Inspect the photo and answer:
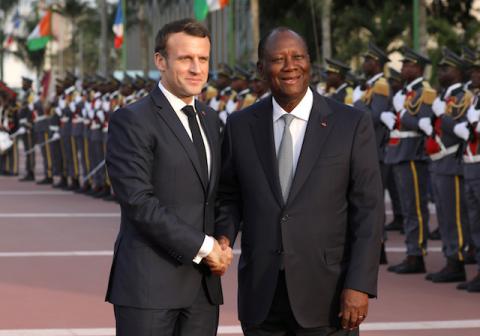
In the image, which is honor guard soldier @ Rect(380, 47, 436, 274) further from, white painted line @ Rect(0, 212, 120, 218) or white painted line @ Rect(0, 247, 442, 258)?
white painted line @ Rect(0, 212, 120, 218)

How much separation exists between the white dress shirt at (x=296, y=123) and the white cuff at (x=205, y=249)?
0.44 m

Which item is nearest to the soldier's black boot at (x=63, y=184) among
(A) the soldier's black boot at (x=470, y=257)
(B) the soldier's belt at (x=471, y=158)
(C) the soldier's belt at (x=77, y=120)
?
(C) the soldier's belt at (x=77, y=120)

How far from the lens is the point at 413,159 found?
434 inches

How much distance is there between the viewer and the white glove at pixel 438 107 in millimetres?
10250

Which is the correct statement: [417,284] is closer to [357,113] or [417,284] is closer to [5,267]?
[5,267]

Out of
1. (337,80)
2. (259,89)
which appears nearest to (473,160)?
(337,80)

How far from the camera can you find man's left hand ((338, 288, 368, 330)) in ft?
14.4

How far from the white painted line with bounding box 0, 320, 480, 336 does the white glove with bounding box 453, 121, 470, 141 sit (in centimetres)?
180

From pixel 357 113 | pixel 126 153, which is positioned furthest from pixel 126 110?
pixel 357 113

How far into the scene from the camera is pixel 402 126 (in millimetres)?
11281

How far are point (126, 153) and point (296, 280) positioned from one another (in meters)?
0.77

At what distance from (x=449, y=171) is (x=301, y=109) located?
5.85m

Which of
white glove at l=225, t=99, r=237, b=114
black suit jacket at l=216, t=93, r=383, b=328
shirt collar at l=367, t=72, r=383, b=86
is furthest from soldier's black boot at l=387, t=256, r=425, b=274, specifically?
black suit jacket at l=216, t=93, r=383, b=328

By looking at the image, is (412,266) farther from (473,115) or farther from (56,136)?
(56,136)
